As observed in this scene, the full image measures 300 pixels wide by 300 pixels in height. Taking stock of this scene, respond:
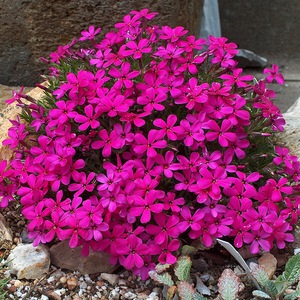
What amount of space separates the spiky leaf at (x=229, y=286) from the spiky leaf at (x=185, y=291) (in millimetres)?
102

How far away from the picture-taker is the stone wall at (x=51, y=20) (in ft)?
12.2

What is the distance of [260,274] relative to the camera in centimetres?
211

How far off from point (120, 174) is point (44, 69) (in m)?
2.09

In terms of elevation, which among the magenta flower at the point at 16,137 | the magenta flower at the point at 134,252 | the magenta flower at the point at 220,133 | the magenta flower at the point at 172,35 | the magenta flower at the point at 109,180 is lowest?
the magenta flower at the point at 134,252

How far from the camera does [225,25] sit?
6.91 meters

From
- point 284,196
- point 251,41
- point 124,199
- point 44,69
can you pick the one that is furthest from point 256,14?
point 124,199

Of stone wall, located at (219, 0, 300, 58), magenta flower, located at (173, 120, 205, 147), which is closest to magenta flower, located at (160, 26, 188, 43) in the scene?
magenta flower, located at (173, 120, 205, 147)

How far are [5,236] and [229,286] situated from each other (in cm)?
103

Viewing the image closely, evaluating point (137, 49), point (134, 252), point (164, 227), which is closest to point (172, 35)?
point (137, 49)

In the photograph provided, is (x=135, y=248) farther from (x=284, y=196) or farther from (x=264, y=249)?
(x=284, y=196)

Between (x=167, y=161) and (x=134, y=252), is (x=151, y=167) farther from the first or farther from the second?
(x=134, y=252)

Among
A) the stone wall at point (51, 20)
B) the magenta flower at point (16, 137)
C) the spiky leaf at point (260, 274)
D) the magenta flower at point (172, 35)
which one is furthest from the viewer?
the stone wall at point (51, 20)

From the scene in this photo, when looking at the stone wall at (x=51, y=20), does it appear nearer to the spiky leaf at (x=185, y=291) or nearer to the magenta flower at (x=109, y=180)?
the magenta flower at (x=109, y=180)

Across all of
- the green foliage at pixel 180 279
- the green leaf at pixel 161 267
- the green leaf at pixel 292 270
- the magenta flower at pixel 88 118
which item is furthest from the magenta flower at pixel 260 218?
the magenta flower at pixel 88 118
